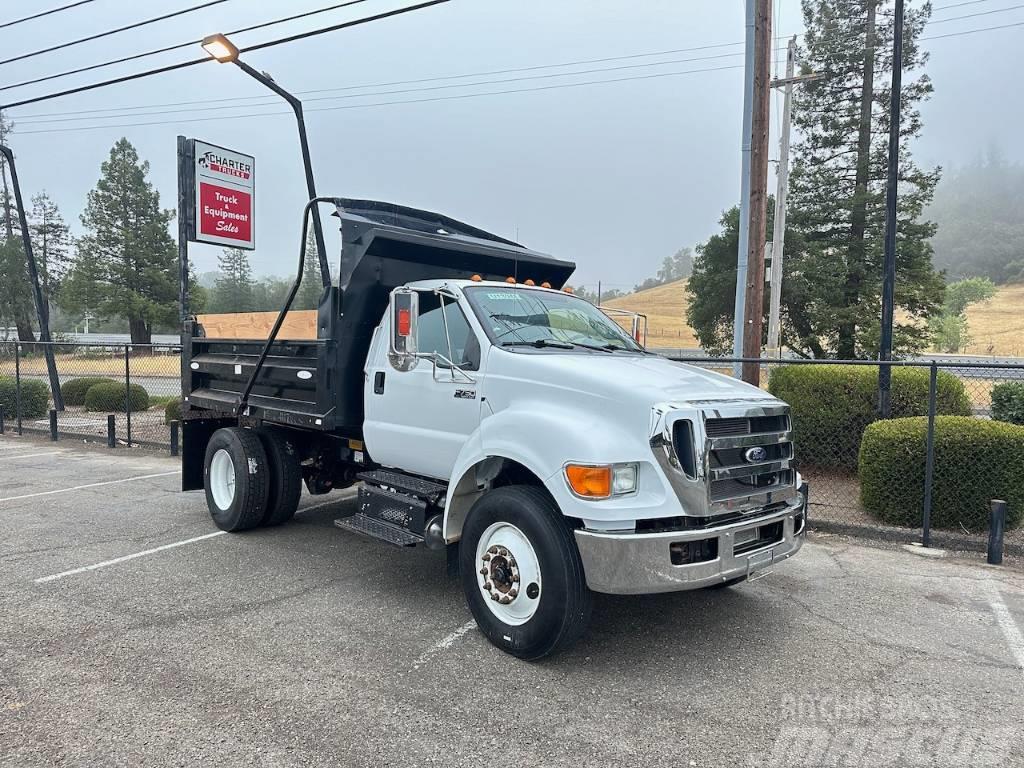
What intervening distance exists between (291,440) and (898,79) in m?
8.38

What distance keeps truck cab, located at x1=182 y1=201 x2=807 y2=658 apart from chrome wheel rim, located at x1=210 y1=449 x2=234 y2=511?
0.34 ft

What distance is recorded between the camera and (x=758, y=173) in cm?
833

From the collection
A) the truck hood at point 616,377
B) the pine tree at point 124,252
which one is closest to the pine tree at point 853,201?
the truck hood at point 616,377

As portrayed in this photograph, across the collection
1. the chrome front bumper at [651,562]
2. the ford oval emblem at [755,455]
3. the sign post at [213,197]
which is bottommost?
the chrome front bumper at [651,562]

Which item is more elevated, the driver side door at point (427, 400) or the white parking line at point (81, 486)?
the driver side door at point (427, 400)

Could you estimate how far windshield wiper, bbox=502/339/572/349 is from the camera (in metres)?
4.57

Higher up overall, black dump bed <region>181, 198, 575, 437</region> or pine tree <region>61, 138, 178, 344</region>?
pine tree <region>61, 138, 178, 344</region>

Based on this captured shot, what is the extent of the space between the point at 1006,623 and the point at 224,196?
42.8 ft

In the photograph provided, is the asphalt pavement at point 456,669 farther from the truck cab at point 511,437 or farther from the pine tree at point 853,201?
the pine tree at point 853,201

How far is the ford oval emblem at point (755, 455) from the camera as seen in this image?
4055 millimetres

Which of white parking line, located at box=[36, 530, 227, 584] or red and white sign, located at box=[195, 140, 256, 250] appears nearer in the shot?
white parking line, located at box=[36, 530, 227, 584]

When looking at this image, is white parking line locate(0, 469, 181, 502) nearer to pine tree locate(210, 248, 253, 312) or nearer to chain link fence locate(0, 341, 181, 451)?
chain link fence locate(0, 341, 181, 451)

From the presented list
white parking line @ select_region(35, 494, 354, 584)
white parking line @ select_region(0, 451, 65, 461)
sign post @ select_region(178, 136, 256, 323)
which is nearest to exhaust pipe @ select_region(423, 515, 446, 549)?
white parking line @ select_region(35, 494, 354, 584)

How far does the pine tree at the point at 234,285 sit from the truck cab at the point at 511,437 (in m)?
86.6
